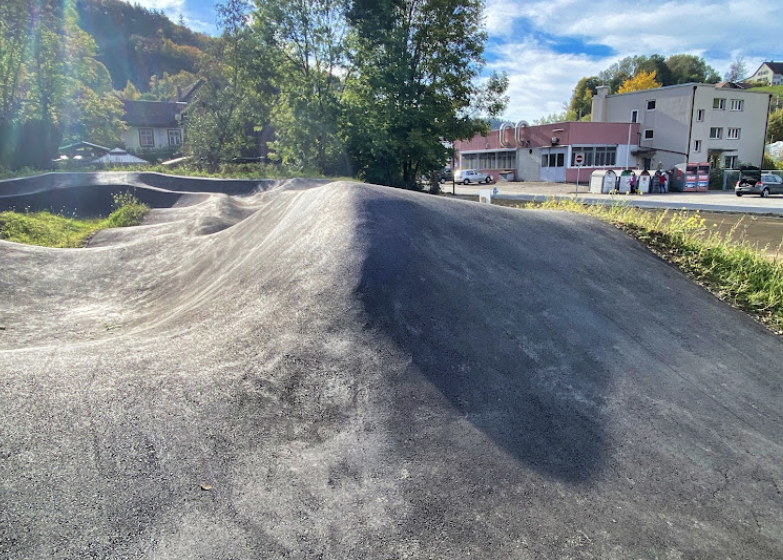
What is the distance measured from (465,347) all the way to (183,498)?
2292 mm

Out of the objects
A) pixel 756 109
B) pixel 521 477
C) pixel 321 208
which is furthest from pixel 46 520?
A: pixel 756 109

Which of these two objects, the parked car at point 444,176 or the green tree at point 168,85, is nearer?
the parked car at point 444,176

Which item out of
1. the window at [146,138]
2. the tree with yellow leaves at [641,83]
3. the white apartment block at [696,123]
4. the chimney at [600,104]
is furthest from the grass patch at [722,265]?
the tree with yellow leaves at [641,83]

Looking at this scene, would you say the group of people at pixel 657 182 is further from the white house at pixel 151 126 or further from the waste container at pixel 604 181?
the white house at pixel 151 126

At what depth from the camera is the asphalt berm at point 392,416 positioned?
247 centimetres

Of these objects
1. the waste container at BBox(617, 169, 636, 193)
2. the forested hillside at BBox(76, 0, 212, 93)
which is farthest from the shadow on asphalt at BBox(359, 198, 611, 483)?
the forested hillside at BBox(76, 0, 212, 93)

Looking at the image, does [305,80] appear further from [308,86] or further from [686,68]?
[686,68]

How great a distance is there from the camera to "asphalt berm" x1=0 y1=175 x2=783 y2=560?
2.47 m

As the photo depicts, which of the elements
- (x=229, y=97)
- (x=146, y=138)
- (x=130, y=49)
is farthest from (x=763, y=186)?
(x=130, y=49)

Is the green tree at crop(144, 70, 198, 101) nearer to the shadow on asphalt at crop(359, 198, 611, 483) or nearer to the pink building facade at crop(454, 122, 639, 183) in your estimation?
the pink building facade at crop(454, 122, 639, 183)

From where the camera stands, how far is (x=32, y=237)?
11.4 m

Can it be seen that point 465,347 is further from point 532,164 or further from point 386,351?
point 532,164

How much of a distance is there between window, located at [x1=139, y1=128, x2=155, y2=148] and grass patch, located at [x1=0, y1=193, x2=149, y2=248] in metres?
39.3

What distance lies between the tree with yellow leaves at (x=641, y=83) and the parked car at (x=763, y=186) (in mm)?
39730
